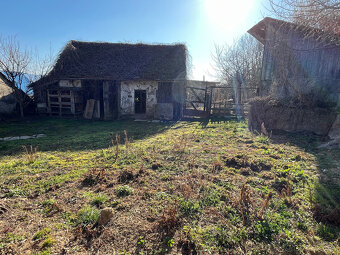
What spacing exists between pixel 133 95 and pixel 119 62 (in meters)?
2.95

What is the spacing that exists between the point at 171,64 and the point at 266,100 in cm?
822

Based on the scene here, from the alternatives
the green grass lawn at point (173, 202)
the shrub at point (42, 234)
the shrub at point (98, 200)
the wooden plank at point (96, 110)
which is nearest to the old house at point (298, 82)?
the green grass lawn at point (173, 202)

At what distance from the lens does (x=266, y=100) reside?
9.04 meters

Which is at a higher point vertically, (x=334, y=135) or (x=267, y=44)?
(x=267, y=44)

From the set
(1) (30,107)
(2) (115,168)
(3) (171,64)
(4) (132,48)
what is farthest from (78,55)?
(2) (115,168)

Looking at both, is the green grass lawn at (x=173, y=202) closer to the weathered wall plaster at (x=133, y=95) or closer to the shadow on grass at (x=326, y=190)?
the shadow on grass at (x=326, y=190)

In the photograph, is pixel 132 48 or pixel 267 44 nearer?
pixel 267 44

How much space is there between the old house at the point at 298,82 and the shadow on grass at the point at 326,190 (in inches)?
58.0

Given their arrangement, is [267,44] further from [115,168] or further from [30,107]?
[30,107]

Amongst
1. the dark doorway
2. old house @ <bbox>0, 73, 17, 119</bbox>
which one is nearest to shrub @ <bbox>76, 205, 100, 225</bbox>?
the dark doorway

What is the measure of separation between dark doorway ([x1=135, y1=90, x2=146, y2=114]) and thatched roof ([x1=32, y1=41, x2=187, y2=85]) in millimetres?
1572

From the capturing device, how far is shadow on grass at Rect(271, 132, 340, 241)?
9.44 ft

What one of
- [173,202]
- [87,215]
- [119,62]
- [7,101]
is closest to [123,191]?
[87,215]

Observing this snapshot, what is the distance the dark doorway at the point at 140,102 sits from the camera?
15052 millimetres
